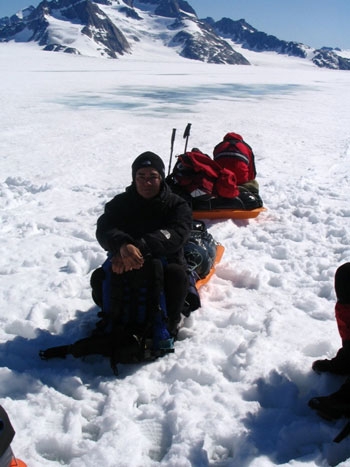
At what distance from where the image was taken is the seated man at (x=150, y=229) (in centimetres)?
277

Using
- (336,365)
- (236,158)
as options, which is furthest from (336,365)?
(236,158)

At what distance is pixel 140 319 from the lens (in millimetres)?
2848

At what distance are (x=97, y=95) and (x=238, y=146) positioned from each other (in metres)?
13.4

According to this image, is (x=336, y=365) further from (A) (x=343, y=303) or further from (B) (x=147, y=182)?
(B) (x=147, y=182)

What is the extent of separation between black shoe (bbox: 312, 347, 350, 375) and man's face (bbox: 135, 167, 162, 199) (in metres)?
1.49

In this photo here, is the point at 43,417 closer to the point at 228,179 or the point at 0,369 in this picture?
the point at 0,369

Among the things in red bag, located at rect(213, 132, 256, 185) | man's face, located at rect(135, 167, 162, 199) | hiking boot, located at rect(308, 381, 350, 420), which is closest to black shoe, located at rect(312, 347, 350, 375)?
hiking boot, located at rect(308, 381, 350, 420)

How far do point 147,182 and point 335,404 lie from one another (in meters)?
1.73

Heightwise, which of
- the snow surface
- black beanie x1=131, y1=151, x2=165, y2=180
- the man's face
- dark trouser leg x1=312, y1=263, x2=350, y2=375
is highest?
black beanie x1=131, y1=151, x2=165, y2=180

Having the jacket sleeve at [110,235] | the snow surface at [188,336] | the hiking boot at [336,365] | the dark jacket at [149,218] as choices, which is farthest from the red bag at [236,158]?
the hiking boot at [336,365]

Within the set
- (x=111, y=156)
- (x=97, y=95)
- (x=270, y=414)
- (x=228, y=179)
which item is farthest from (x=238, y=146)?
(x=97, y=95)

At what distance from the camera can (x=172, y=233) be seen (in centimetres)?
294

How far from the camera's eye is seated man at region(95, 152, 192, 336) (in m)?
2.77

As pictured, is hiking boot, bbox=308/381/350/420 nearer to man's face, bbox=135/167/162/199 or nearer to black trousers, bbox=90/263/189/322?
black trousers, bbox=90/263/189/322
